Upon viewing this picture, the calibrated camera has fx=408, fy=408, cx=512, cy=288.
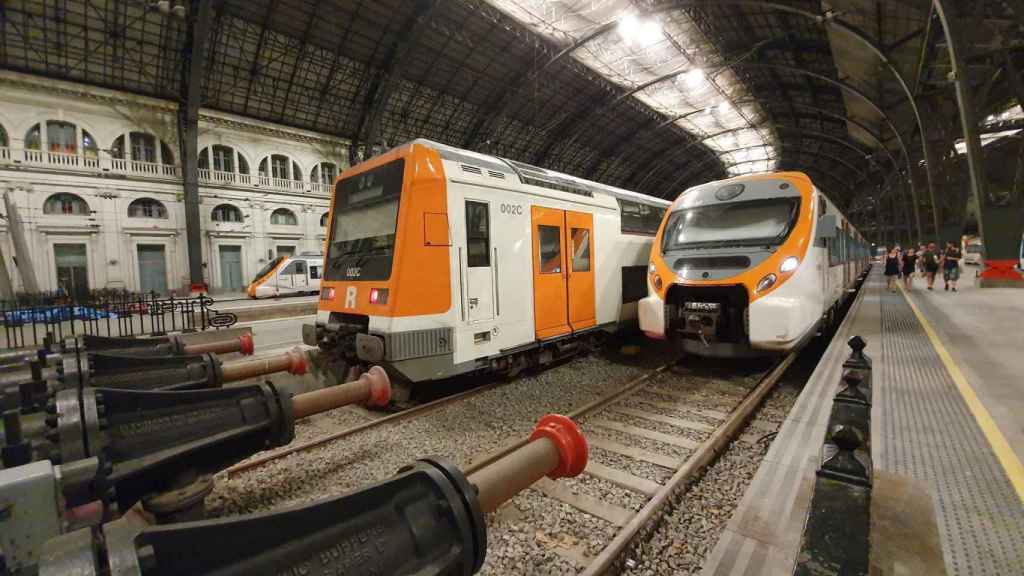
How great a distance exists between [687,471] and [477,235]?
357 centimetres

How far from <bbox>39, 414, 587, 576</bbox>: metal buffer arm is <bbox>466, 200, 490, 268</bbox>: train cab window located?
4003mm

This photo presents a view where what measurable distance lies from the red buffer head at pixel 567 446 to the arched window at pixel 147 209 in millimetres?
27733

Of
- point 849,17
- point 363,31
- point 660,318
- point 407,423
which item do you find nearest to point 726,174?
point 849,17

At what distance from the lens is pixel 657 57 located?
69.4 ft

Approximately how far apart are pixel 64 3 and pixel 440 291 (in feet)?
76.4

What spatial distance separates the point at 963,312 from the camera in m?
8.52

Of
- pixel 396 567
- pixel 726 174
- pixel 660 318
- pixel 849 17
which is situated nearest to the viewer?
pixel 396 567

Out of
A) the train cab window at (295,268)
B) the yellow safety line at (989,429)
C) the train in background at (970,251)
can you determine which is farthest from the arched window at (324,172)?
the train in background at (970,251)

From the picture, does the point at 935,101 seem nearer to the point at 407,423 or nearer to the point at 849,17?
the point at 849,17

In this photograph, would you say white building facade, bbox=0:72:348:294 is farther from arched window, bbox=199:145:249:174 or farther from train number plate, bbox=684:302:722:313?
train number plate, bbox=684:302:722:313

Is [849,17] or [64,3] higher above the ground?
[64,3]

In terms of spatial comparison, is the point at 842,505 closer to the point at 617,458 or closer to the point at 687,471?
the point at 687,471

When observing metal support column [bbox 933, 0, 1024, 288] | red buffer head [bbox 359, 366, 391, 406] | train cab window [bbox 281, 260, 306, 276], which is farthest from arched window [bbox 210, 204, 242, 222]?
metal support column [bbox 933, 0, 1024, 288]

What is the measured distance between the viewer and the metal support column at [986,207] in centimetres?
916
